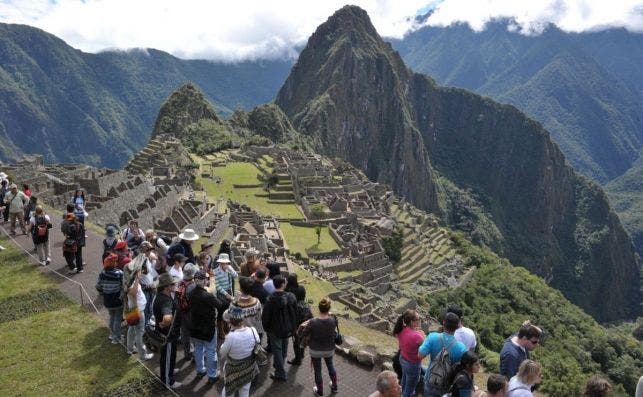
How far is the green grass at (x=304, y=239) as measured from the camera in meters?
41.0

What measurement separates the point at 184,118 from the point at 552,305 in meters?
73.2

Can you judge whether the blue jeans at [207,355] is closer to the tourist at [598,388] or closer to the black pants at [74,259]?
the tourist at [598,388]

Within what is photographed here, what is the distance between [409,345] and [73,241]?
9.76 m

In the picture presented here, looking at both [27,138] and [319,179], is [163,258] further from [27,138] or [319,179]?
[27,138]

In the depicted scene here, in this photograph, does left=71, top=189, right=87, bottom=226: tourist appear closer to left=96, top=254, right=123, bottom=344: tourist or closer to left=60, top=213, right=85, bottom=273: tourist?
left=60, top=213, right=85, bottom=273: tourist

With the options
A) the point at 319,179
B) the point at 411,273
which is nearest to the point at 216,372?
the point at 411,273

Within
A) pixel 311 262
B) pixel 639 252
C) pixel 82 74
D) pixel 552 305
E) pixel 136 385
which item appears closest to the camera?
pixel 136 385

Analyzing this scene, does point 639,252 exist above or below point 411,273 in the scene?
below

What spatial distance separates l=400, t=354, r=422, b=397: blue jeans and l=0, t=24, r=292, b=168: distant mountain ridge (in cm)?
12467

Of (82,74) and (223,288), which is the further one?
(82,74)

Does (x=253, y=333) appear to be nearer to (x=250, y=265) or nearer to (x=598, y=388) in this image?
(x=250, y=265)

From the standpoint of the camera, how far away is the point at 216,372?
31.1 feet

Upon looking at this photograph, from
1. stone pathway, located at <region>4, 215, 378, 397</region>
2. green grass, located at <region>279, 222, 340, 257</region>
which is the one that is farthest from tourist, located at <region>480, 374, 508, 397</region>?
green grass, located at <region>279, 222, 340, 257</region>

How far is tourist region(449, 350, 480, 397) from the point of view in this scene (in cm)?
706
